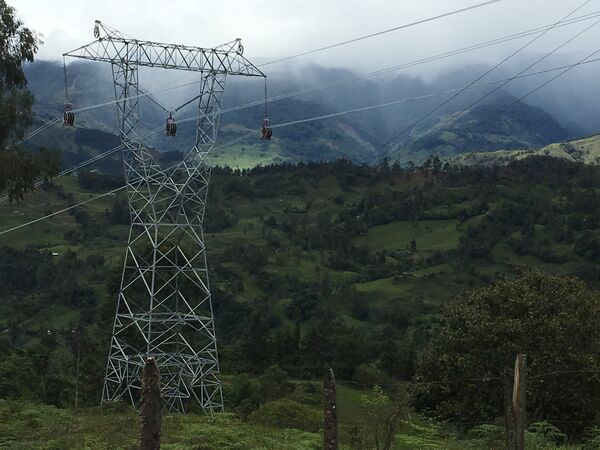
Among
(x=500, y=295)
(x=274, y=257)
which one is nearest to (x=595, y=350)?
(x=500, y=295)

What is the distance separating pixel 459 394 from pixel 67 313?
4075 inches

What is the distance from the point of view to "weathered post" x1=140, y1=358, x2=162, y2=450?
8.73 metres

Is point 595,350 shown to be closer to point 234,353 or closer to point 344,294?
point 234,353

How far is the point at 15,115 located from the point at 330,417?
19.9 metres

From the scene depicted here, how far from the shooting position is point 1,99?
26.3 meters

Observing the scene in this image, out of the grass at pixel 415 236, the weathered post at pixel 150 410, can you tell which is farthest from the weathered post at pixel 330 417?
the grass at pixel 415 236

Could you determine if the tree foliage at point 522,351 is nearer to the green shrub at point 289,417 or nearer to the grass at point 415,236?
the green shrub at point 289,417

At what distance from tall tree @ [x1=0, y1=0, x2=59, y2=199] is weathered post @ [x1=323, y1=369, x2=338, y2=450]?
60.1 ft

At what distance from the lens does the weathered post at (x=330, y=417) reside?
1105 centimetres

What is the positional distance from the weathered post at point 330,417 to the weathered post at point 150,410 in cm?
300

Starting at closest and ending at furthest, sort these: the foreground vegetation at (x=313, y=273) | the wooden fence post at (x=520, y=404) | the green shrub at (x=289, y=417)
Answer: the wooden fence post at (x=520, y=404) → the green shrub at (x=289, y=417) → the foreground vegetation at (x=313, y=273)

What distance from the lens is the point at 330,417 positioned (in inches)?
438

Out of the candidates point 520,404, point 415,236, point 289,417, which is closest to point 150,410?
point 520,404

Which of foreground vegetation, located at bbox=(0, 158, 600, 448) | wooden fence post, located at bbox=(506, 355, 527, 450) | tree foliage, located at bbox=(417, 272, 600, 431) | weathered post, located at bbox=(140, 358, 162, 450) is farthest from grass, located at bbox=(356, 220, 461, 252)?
weathered post, located at bbox=(140, 358, 162, 450)
